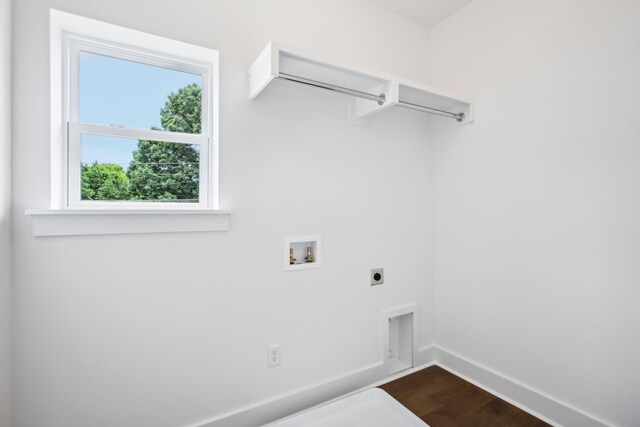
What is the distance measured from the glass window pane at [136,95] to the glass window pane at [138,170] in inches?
3.8

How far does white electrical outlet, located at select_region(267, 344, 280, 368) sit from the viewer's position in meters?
1.63

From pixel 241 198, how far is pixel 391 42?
1.50 metres

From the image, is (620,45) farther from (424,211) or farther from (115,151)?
(115,151)

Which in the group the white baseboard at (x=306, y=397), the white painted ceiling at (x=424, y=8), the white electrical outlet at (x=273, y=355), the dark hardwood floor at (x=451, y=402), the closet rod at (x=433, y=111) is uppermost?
the white painted ceiling at (x=424, y=8)

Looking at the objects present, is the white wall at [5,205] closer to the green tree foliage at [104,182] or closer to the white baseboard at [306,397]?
the green tree foliage at [104,182]

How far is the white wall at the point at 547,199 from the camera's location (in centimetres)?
139

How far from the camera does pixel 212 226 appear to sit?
→ 57.8 inches

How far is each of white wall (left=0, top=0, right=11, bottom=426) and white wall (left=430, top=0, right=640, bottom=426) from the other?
7.49ft

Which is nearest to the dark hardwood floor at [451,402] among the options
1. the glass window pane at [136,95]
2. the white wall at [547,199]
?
the white wall at [547,199]

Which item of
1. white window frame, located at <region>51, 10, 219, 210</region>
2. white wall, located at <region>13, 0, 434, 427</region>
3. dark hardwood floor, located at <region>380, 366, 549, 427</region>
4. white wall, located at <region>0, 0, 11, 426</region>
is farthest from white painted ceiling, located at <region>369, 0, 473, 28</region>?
dark hardwood floor, located at <region>380, 366, 549, 427</region>

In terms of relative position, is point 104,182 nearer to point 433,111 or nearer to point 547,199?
point 433,111

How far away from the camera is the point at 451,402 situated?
1797 mm

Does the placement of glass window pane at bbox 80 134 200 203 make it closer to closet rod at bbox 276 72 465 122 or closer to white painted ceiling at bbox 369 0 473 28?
closet rod at bbox 276 72 465 122

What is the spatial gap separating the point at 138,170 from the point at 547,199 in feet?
6.89
